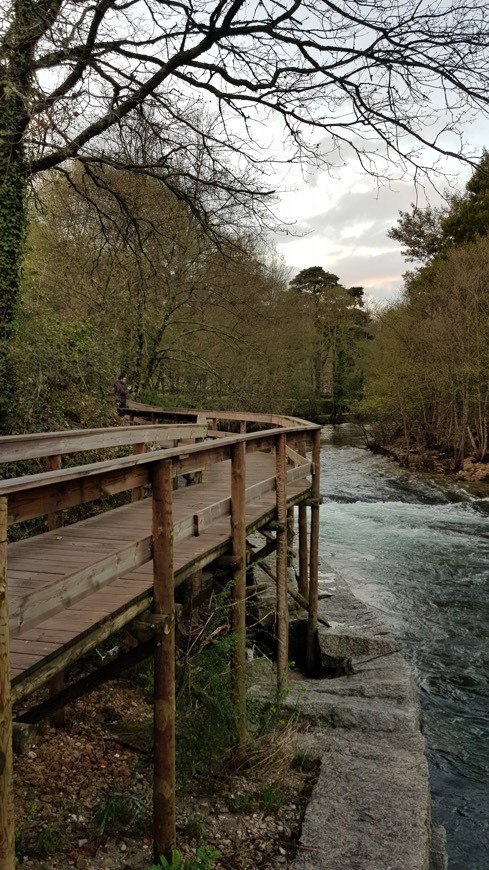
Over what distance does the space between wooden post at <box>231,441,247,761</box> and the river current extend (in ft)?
6.11

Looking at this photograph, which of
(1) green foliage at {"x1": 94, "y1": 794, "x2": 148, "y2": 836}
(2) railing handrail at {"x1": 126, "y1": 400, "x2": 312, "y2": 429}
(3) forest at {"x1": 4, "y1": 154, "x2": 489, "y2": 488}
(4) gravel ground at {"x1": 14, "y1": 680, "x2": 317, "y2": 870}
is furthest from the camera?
(3) forest at {"x1": 4, "y1": 154, "x2": 489, "y2": 488}

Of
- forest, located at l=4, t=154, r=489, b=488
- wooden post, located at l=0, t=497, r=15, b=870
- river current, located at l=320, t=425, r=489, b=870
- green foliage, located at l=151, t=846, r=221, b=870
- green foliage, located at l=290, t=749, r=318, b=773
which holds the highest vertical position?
forest, located at l=4, t=154, r=489, b=488

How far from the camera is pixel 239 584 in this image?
5039 millimetres

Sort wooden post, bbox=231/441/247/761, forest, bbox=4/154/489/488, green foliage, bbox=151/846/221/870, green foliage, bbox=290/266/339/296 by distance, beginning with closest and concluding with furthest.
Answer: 1. green foliage, bbox=151/846/221/870
2. wooden post, bbox=231/441/247/761
3. forest, bbox=4/154/489/488
4. green foliage, bbox=290/266/339/296

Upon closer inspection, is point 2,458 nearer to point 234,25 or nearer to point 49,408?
point 49,408

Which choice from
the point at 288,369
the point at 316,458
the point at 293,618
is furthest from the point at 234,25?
the point at 288,369

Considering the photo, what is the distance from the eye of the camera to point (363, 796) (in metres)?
4.27

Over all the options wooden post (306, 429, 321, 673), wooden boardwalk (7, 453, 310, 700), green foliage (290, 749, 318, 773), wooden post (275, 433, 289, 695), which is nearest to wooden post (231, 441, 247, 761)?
wooden boardwalk (7, 453, 310, 700)

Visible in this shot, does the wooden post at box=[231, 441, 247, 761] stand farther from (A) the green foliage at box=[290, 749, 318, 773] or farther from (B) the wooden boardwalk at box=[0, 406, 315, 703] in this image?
(A) the green foliage at box=[290, 749, 318, 773]

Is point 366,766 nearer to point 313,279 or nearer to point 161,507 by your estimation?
point 161,507

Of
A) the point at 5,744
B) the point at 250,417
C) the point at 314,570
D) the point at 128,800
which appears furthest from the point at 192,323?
the point at 5,744

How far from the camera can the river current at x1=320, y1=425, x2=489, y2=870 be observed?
557cm

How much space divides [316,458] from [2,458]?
4668mm

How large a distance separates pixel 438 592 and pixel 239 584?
21.7ft
